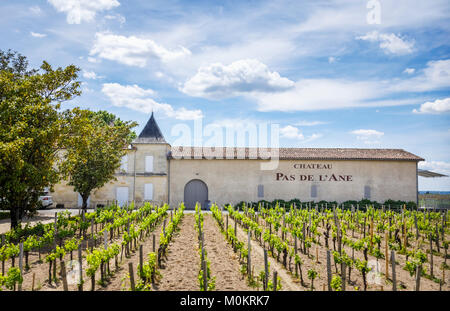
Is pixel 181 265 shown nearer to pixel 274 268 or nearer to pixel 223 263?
pixel 223 263

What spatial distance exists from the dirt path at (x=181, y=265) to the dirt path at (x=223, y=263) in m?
0.50

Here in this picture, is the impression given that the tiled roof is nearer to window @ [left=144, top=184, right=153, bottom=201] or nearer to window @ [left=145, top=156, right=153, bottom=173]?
window @ [left=145, top=156, right=153, bottom=173]

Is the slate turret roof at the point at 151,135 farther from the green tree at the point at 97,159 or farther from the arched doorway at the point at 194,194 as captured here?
the arched doorway at the point at 194,194

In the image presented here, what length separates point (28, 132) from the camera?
13227 mm

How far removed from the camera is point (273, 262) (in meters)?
10.6

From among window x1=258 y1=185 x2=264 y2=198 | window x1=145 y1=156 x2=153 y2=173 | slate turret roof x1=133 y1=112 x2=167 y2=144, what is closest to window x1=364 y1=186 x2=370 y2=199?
window x1=258 y1=185 x2=264 y2=198

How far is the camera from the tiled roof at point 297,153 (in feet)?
84.6

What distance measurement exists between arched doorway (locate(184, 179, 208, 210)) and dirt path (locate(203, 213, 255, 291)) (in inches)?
392

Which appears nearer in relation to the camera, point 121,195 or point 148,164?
point 121,195

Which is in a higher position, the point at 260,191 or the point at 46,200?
the point at 260,191

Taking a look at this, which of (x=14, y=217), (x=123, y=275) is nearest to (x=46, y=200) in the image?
(x=14, y=217)

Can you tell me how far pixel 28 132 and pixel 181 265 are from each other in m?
8.04
